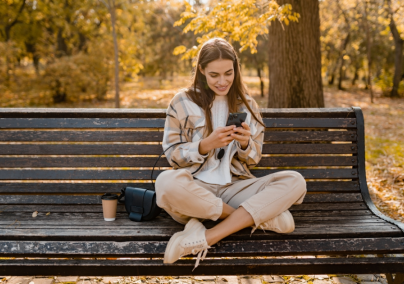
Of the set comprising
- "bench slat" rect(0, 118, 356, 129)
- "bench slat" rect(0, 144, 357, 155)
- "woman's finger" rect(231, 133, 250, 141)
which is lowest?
"bench slat" rect(0, 144, 357, 155)

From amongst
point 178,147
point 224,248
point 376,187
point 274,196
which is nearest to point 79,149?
point 178,147

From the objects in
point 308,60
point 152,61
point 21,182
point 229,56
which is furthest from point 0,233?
point 152,61

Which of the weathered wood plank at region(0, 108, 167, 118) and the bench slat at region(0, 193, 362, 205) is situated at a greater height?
the weathered wood plank at region(0, 108, 167, 118)

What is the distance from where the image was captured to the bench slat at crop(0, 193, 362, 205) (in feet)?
9.55

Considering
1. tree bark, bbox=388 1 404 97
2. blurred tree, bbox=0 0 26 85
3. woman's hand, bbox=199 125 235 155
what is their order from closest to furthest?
woman's hand, bbox=199 125 235 155
tree bark, bbox=388 1 404 97
blurred tree, bbox=0 0 26 85

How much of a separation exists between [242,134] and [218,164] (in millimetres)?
347

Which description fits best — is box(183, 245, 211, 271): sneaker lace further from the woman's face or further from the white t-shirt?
the woman's face

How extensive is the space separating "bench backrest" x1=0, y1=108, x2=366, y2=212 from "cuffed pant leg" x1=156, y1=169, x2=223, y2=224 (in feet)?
2.37

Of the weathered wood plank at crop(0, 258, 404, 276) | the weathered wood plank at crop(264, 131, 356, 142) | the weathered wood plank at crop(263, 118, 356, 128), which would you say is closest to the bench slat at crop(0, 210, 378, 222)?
the weathered wood plank at crop(0, 258, 404, 276)

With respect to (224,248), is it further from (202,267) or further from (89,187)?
(89,187)

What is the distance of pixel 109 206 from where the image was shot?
8.34ft

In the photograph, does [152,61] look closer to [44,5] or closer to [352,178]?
[44,5]

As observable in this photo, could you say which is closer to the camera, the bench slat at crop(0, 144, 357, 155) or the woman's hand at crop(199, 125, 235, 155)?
the woman's hand at crop(199, 125, 235, 155)

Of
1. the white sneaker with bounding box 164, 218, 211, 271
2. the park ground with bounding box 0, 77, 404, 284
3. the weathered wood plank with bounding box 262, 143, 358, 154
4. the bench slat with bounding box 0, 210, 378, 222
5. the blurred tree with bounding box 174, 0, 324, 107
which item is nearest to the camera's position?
the white sneaker with bounding box 164, 218, 211, 271
